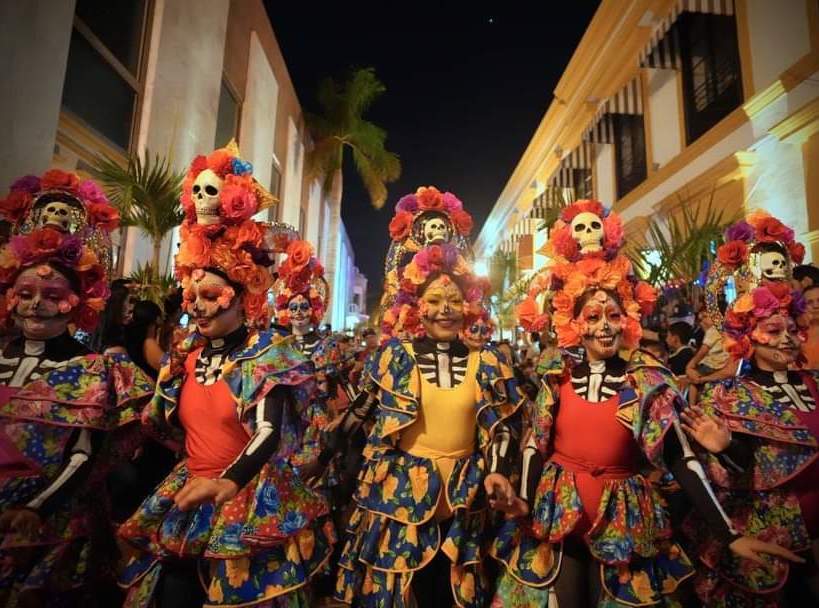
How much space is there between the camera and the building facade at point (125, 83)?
4328 millimetres

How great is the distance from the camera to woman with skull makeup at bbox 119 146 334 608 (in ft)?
6.63

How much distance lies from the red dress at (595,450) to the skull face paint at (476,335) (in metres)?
0.69

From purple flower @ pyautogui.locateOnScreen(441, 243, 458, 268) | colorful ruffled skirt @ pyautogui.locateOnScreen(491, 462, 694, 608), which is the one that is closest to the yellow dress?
colorful ruffled skirt @ pyautogui.locateOnScreen(491, 462, 694, 608)

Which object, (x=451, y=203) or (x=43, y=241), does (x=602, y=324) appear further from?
(x=43, y=241)

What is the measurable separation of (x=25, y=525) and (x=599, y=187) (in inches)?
636

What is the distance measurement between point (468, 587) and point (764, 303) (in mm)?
2136

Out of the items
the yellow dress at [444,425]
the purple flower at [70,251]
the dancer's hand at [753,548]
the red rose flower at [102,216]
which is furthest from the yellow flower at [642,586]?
the red rose flower at [102,216]

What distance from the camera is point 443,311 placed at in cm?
282

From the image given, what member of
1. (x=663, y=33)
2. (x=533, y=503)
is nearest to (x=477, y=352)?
(x=533, y=503)

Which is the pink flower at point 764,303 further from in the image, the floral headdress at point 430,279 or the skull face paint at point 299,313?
the skull face paint at point 299,313

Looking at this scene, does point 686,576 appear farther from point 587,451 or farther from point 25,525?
point 25,525

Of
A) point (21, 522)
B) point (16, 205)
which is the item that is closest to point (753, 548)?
point (21, 522)

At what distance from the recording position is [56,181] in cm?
257

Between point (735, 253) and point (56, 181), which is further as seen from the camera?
point (735, 253)
